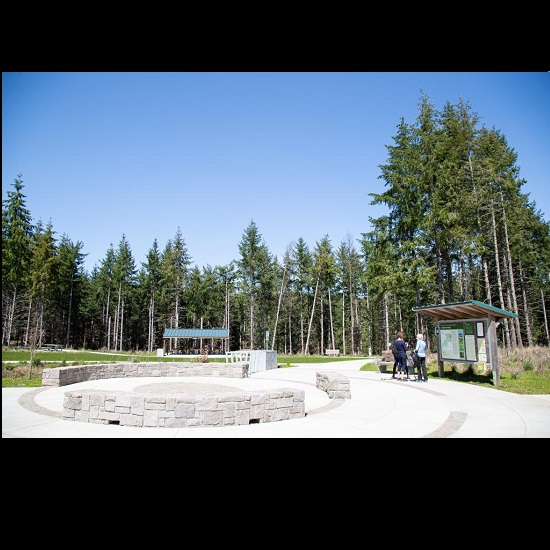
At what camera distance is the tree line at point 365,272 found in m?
23.4

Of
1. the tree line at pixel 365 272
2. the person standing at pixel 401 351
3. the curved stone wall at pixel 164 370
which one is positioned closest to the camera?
the person standing at pixel 401 351

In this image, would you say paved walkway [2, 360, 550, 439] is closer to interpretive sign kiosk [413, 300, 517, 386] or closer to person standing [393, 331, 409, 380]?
interpretive sign kiosk [413, 300, 517, 386]

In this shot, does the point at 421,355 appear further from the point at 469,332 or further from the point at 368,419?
the point at 368,419

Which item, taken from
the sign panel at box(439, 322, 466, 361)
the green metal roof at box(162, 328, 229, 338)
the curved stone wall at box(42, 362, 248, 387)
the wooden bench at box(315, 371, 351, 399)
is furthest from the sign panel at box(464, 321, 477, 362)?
the green metal roof at box(162, 328, 229, 338)

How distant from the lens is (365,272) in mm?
25109

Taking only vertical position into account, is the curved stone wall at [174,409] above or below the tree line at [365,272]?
below

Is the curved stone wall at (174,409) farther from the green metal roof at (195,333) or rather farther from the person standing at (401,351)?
the green metal roof at (195,333)

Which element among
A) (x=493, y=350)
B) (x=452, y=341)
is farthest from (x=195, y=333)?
(x=493, y=350)

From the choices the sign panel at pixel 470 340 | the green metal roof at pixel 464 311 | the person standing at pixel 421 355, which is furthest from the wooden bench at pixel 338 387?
the sign panel at pixel 470 340

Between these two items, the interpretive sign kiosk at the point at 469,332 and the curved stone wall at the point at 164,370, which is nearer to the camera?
the interpretive sign kiosk at the point at 469,332
